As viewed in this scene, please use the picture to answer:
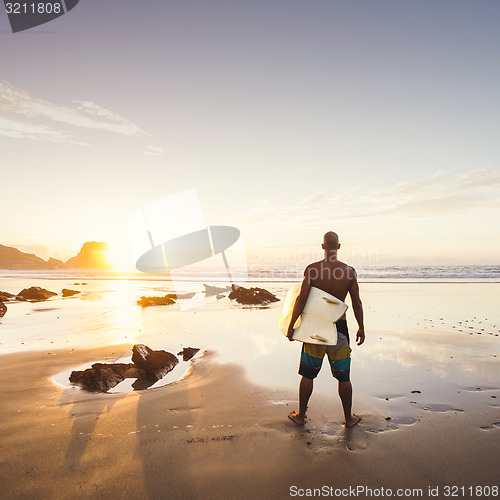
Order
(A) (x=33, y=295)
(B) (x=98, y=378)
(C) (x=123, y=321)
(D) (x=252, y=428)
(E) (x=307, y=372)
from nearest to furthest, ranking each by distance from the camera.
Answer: (D) (x=252, y=428) → (E) (x=307, y=372) → (B) (x=98, y=378) → (C) (x=123, y=321) → (A) (x=33, y=295)

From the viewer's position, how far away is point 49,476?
2.98 meters

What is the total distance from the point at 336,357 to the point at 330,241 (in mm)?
1478

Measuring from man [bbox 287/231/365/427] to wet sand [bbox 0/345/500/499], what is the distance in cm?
32

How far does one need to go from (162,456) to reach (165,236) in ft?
22.3

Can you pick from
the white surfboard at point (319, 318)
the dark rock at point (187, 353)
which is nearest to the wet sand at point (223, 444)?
A: the white surfboard at point (319, 318)

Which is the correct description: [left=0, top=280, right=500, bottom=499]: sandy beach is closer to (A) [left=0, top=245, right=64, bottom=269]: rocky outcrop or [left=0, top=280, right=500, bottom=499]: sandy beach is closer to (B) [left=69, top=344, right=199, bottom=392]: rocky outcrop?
(B) [left=69, top=344, right=199, bottom=392]: rocky outcrop

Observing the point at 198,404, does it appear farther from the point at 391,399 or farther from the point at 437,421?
the point at 437,421

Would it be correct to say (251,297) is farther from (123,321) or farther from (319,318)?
(319,318)

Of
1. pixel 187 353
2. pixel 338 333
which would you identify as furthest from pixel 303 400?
pixel 187 353

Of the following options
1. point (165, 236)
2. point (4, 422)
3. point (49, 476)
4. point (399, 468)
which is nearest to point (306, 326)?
point (399, 468)

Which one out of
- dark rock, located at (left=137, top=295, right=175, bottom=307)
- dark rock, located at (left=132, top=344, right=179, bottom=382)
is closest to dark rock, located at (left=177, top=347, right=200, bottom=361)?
dark rock, located at (left=132, top=344, right=179, bottom=382)

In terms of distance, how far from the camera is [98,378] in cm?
519

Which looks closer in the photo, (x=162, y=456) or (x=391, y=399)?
(x=162, y=456)

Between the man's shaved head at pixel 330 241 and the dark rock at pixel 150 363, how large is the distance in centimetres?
372
